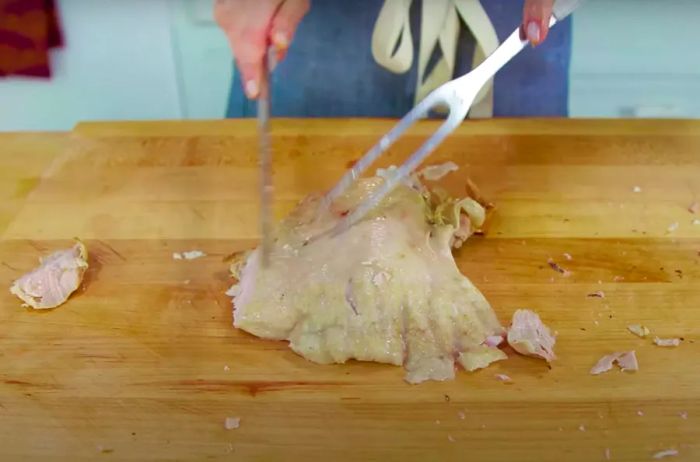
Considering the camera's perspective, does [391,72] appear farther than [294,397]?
Yes

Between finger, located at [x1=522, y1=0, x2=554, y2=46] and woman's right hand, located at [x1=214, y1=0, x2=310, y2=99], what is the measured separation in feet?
1.13

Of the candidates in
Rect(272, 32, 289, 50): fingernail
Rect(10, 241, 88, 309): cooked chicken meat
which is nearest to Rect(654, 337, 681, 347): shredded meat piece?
Rect(272, 32, 289, 50): fingernail

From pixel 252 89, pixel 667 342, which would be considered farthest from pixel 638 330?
pixel 252 89

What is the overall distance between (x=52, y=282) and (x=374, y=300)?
47cm

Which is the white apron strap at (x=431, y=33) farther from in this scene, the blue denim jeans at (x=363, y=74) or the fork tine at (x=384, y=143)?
the fork tine at (x=384, y=143)

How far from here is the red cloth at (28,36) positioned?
183cm

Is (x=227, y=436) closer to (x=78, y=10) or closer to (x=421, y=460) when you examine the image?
(x=421, y=460)

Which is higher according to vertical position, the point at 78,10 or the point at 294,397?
the point at 78,10

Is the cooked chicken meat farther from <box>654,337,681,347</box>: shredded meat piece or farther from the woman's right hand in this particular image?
<box>654,337,681,347</box>: shredded meat piece

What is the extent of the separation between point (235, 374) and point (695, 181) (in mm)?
882

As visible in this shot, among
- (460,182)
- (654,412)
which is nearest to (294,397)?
(654,412)

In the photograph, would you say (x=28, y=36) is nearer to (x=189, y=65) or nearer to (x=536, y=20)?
(x=189, y=65)

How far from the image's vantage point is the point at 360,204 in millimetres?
1132

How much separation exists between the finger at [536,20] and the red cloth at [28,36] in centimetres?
126
